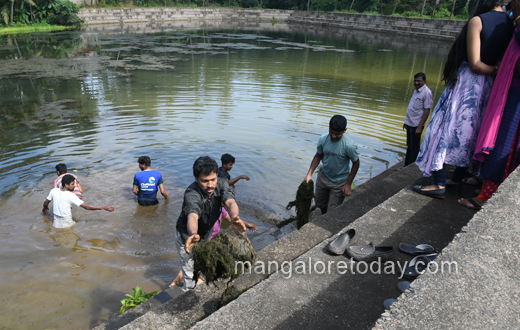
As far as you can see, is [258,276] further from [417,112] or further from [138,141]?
[138,141]

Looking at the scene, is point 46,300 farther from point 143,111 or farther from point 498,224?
point 143,111

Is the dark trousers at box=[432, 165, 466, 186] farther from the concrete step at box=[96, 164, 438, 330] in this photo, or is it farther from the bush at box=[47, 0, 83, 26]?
the bush at box=[47, 0, 83, 26]

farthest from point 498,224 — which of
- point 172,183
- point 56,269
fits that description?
point 172,183

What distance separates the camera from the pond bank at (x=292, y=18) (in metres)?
38.4

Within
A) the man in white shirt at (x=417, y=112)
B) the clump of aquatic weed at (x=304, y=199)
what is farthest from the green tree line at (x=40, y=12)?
the clump of aquatic weed at (x=304, y=199)

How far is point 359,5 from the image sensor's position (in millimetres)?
52125

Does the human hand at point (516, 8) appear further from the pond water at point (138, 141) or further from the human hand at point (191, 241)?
the pond water at point (138, 141)

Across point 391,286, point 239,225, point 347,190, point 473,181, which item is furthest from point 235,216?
point 473,181

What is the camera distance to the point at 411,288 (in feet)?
7.10

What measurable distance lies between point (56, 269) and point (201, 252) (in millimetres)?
3495

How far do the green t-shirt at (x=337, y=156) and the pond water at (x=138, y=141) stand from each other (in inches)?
60.3

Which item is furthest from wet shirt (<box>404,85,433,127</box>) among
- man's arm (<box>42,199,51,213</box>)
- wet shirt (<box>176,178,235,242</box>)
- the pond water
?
man's arm (<box>42,199,51,213</box>)

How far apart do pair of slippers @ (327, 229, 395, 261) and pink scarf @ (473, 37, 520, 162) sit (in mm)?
1432

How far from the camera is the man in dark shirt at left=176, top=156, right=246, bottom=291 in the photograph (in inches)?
127
